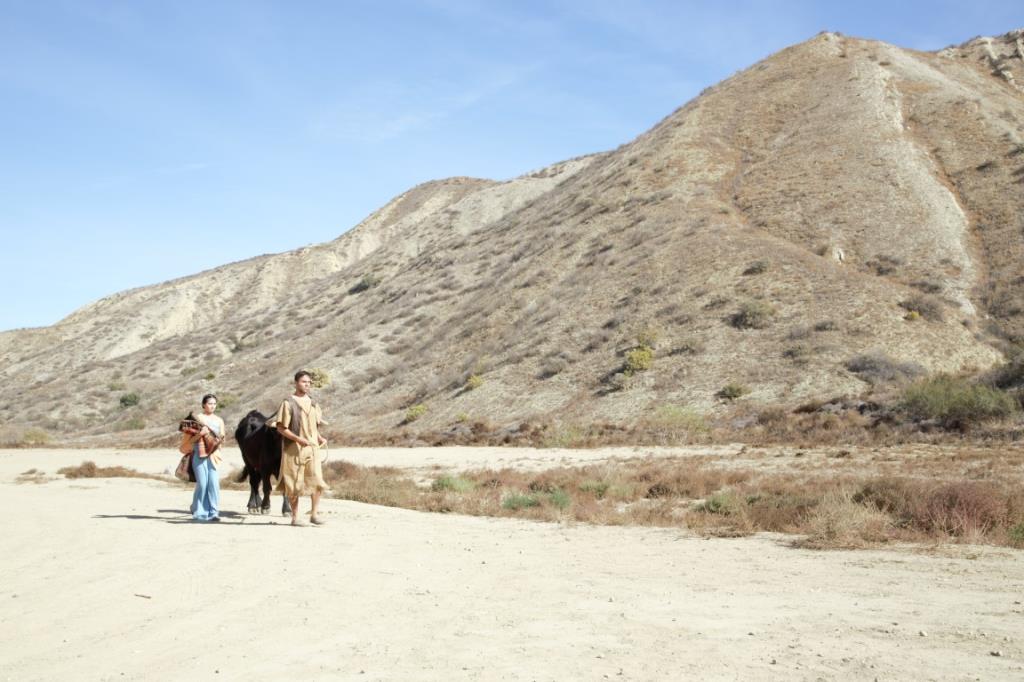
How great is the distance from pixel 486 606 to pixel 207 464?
6.19 meters

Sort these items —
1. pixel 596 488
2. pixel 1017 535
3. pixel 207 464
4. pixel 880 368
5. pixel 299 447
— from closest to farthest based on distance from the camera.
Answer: pixel 1017 535
pixel 299 447
pixel 207 464
pixel 596 488
pixel 880 368

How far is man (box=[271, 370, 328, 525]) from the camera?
1085cm

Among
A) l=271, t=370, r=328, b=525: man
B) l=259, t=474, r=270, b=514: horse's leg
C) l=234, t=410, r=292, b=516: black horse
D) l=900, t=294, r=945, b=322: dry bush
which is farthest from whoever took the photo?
l=900, t=294, r=945, b=322: dry bush

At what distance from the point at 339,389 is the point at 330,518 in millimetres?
34282

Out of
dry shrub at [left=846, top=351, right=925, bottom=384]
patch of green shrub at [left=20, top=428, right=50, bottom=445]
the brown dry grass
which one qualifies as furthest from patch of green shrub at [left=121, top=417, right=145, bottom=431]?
dry shrub at [left=846, top=351, right=925, bottom=384]

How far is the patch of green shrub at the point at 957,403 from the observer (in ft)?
68.2

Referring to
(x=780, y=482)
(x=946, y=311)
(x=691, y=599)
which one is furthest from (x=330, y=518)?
(x=946, y=311)

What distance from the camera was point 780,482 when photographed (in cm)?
1427

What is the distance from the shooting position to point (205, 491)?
37.8 feet

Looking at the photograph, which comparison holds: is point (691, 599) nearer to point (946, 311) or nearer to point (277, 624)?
point (277, 624)

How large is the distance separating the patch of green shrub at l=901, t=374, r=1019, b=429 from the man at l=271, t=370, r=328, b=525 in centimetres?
1705

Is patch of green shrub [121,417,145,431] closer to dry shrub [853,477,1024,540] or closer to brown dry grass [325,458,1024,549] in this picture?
brown dry grass [325,458,1024,549]

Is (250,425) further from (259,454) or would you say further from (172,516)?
(172,516)

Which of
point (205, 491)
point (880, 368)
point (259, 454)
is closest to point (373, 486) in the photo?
point (259, 454)
